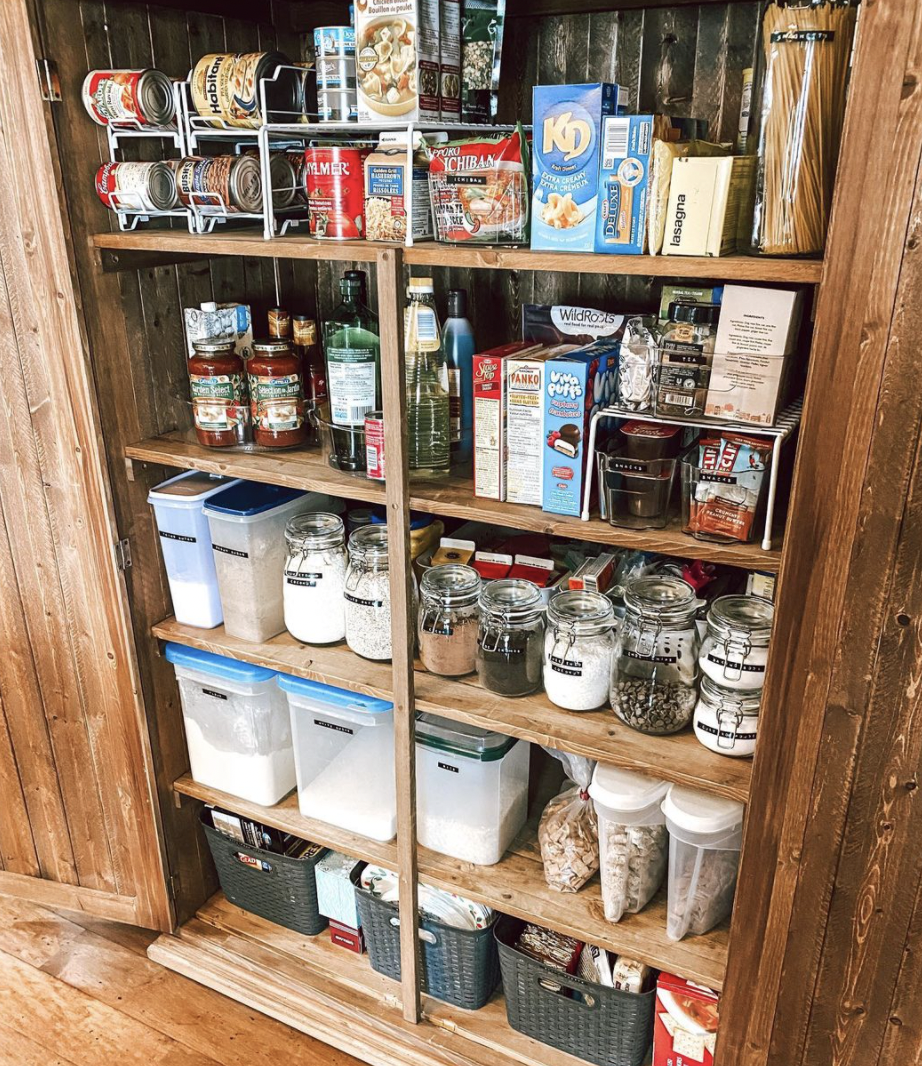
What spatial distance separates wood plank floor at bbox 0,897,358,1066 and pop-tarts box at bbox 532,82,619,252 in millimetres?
1672

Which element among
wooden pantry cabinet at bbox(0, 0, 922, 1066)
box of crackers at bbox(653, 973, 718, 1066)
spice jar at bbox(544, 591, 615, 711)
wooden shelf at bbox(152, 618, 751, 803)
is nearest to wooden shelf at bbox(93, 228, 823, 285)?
wooden pantry cabinet at bbox(0, 0, 922, 1066)

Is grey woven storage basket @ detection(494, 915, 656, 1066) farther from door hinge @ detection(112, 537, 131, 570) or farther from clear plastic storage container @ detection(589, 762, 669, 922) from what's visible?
door hinge @ detection(112, 537, 131, 570)

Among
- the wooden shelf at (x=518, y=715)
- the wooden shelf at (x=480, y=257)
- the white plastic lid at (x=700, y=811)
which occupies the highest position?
the wooden shelf at (x=480, y=257)

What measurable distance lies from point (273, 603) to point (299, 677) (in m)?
0.16

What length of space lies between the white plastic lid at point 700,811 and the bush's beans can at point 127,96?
1429 mm

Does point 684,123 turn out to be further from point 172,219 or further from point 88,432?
point 88,432

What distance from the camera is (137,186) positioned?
159cm

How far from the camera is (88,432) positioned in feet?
5.72

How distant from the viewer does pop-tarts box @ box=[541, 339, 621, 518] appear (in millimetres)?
1420

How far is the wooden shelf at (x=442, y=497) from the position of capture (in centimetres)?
136

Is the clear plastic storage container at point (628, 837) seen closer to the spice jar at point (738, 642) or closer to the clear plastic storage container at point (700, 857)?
the clear plastic storage container at point (700, 857)

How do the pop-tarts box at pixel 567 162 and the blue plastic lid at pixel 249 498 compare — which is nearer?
the pop-tarts box at pixel 567 162

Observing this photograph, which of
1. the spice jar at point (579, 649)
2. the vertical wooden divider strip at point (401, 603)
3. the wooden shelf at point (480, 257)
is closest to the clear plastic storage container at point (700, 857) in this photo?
the spice jar at point (579, 649)

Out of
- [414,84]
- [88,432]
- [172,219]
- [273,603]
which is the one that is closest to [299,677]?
→ [273,603]
